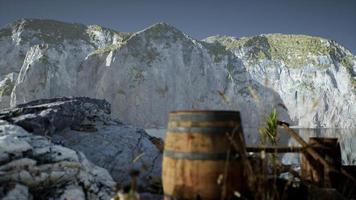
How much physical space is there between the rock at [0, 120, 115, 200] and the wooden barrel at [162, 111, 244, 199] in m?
2.87

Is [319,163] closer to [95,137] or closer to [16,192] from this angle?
[16,192]

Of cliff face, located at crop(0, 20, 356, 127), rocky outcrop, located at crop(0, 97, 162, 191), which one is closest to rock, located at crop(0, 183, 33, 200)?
rocky outcrop, located at crop(0, 97, 162, 191)

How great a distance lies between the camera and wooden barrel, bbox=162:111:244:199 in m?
3.54

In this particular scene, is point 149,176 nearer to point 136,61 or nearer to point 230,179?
point 230,179

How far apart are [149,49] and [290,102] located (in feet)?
251

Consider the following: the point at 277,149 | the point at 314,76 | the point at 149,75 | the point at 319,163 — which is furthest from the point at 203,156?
the point at 314,76

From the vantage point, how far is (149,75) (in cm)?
15400

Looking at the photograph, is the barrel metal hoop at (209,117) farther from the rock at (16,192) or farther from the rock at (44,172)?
the rock at (16,192)

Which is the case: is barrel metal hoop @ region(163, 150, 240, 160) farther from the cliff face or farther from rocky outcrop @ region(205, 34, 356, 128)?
rocky outcrop @ region(205, 34, 356, 128)

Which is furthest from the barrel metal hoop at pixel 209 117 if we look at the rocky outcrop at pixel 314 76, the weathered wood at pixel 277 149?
the rocky outcrop at pixel 314 76

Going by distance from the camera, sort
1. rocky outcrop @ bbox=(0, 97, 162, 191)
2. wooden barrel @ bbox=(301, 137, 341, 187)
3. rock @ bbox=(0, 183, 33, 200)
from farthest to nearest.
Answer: rocky outcrop @ bbox=(0, 97, 162, 191) < rock @ bbox=(0, 183, 33, 200) < wooden barrel @ bbox=(301, 137, 341, 187)

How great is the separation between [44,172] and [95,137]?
2.65m

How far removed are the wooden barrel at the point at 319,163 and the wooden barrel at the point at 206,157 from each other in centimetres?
158

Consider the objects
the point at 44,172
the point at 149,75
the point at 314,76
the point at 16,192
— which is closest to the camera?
the point at 16,192
